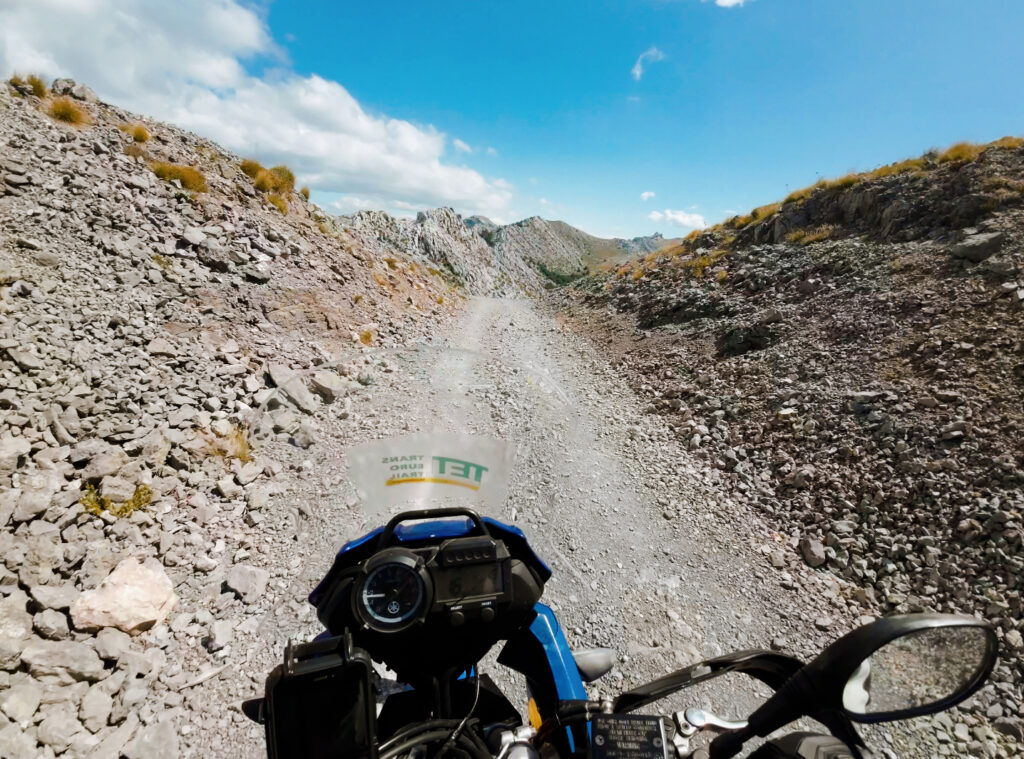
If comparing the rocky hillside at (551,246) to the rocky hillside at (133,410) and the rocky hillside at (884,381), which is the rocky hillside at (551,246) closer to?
the rocky hillside at (884,381)

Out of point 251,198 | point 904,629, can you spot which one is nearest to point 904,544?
point 904,629

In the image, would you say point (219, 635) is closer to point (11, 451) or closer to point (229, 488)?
point (229, 488)

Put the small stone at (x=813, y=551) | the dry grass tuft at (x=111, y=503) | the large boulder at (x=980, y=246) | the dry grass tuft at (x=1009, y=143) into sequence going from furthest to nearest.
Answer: the dry grass tuft at (x=1009, y=143) < the large boulder at (x=980, y=246) < the small stone at (x=813, y=551) < the dry grass tuft at (x=111, y=503)

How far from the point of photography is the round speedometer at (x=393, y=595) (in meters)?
2.10

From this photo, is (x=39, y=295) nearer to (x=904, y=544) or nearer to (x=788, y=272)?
(x=904, y=544)

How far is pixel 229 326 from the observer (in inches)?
367

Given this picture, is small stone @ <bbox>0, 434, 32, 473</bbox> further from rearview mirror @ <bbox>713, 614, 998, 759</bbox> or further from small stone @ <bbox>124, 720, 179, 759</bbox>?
rearview mirror @ <bbox>713, 614, 998, 759</bbox>

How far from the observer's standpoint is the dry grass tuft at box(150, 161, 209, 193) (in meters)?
11.7

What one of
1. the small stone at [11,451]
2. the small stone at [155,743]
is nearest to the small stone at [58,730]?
the small stone at [155,743]

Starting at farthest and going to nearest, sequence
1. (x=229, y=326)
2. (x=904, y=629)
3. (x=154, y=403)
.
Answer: (x=229, y=326), (x=154, y=403), (x=904, y=629)

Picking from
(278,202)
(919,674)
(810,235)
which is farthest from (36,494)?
(810,235)

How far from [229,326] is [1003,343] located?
14.3m

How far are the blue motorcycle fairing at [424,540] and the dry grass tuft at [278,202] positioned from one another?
16.4m

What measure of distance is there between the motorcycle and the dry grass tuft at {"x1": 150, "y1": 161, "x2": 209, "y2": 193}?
13544mm
